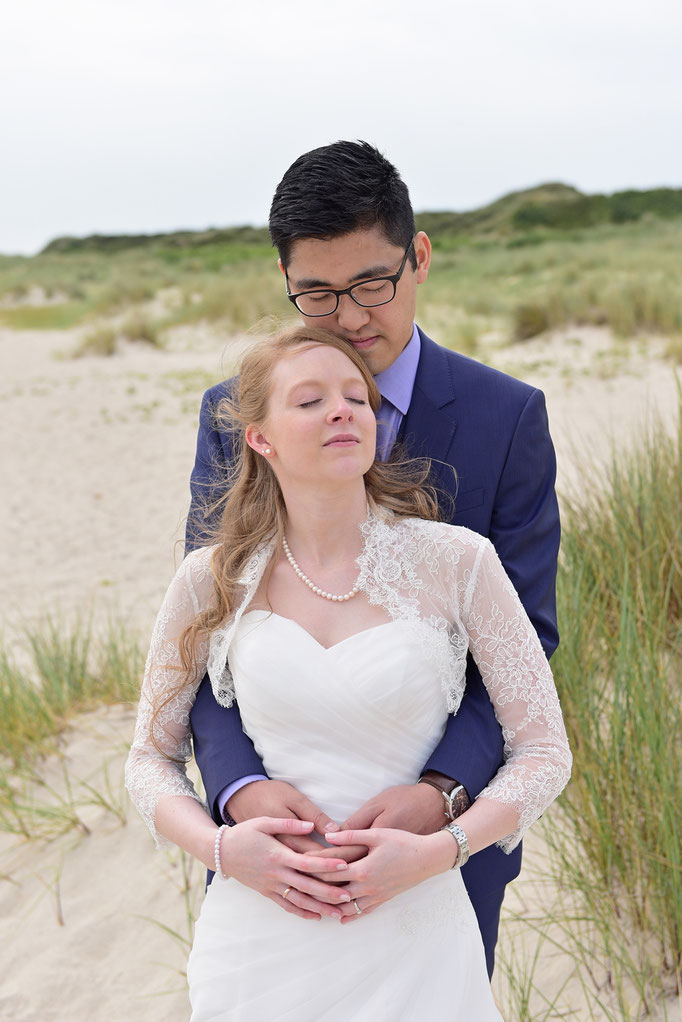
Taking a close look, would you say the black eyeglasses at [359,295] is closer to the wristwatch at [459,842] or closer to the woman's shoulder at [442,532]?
the woman's shoulder at [442,532]

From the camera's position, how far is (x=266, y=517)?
2.12 m

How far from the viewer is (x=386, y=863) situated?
5.54 feet

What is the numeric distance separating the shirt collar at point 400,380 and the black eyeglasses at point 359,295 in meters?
0.20

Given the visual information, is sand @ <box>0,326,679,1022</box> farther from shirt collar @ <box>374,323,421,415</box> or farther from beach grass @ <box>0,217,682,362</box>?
beach grass @ <box>0,217,682,362</box>

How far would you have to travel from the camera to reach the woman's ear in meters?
2.04

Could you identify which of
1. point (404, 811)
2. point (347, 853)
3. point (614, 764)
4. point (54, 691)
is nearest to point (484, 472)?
point (404, 811)

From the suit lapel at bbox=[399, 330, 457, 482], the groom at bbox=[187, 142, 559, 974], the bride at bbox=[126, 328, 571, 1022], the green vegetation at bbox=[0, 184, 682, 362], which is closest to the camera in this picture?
the bride at bbox=[126, 328, 571, 1022]

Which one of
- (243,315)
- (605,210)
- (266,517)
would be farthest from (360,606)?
(605,210)

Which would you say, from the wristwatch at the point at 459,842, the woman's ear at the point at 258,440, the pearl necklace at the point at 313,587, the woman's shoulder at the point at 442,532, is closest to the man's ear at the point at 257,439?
the woman's ear at the point at 258,440

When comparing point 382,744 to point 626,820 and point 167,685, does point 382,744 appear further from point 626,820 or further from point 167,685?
Result: point 626,820

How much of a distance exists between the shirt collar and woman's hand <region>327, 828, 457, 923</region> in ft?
3.46

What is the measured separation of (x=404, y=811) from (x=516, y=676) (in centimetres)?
36

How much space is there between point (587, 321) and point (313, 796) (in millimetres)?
14188

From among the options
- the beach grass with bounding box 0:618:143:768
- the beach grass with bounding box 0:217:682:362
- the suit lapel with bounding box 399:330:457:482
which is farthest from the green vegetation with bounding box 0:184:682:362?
the beach grass with bounding box 0:618:143:768
